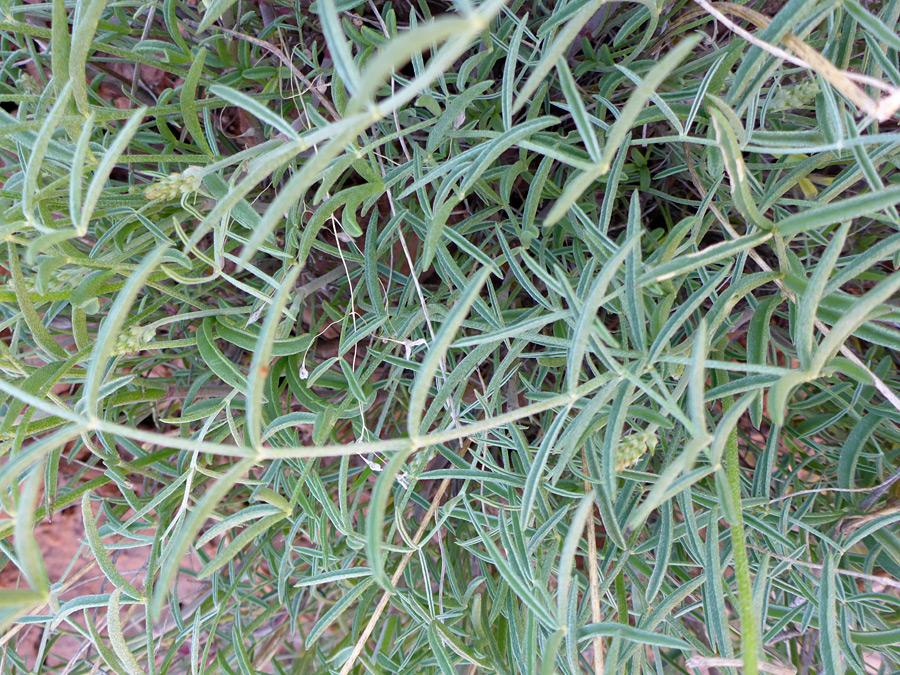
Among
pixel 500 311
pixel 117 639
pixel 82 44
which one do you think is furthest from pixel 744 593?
pixel 82 44

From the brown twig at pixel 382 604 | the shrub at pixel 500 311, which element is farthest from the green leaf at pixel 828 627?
the brown twig at pixel 382 604

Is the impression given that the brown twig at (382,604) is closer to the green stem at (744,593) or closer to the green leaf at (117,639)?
the green leaf at (117,639)

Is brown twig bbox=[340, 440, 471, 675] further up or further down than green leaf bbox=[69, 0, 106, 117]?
further down

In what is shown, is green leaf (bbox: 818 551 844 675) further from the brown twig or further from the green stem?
the brown twig

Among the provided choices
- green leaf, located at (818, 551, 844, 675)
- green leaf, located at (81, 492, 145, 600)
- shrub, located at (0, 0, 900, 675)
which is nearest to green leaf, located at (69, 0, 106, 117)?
shrub, located at (0, 0, 900, 675)

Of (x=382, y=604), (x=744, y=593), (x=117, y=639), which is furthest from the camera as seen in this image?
(x=382, y=604)

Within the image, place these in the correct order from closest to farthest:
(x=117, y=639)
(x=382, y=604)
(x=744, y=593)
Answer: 1. (x=744, y=593)
2. (x=117, y=639)
3. (x=382, y=604)

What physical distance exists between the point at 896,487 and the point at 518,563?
44 cm

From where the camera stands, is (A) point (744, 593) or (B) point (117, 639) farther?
(B) point (117, 639)

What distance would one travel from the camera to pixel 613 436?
1.48ft

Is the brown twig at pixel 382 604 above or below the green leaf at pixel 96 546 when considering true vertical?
below

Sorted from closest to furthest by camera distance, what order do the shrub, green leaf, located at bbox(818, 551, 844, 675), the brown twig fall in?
the shrub < green leaf, located at bbox(818, 551, 844, 675) < the brown twig

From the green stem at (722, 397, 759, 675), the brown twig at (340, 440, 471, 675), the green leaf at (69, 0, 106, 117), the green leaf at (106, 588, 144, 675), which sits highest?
the green leaf at (69, 0, 106, 117)

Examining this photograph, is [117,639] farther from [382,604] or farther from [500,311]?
[500,311]
